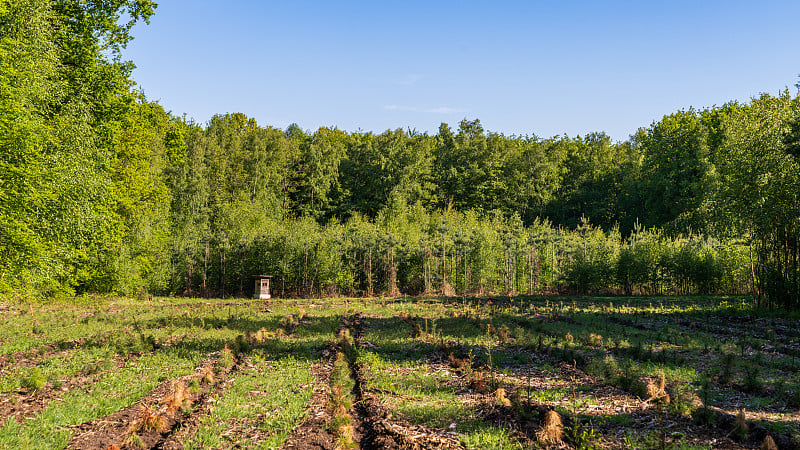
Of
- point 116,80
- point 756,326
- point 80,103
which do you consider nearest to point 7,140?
point 80,103

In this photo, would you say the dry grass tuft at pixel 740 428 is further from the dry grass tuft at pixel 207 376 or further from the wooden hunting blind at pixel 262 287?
the wooden hunting blind at pixel 262 287

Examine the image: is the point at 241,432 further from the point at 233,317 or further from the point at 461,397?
the point at 233,317

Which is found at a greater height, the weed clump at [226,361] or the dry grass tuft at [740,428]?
the dry grass tuft at [740,428]

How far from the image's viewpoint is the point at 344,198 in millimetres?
61312

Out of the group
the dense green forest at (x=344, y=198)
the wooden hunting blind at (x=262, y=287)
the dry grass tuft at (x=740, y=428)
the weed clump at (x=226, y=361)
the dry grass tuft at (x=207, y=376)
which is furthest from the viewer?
the wooden hunting blind at (x=262, y=287)

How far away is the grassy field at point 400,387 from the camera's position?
19.5 ft

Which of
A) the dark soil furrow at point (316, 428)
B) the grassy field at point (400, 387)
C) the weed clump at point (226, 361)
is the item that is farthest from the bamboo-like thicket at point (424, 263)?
the dark soil furrow at point (316, 428)

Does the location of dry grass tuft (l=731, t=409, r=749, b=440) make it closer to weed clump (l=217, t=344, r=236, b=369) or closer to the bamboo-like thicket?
weed clump (l=217, t=344, r=236, b=369)

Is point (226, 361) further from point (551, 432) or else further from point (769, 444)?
point (769, 444)

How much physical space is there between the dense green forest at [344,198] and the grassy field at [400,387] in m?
5.09

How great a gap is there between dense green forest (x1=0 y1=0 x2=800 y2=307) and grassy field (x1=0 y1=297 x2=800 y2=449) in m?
5.09

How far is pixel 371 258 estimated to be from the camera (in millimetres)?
37312

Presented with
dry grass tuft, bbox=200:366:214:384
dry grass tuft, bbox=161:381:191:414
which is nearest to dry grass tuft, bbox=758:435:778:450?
dry grass tuft, bbox=161:381:191:414

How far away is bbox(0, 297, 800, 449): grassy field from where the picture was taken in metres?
5.95
